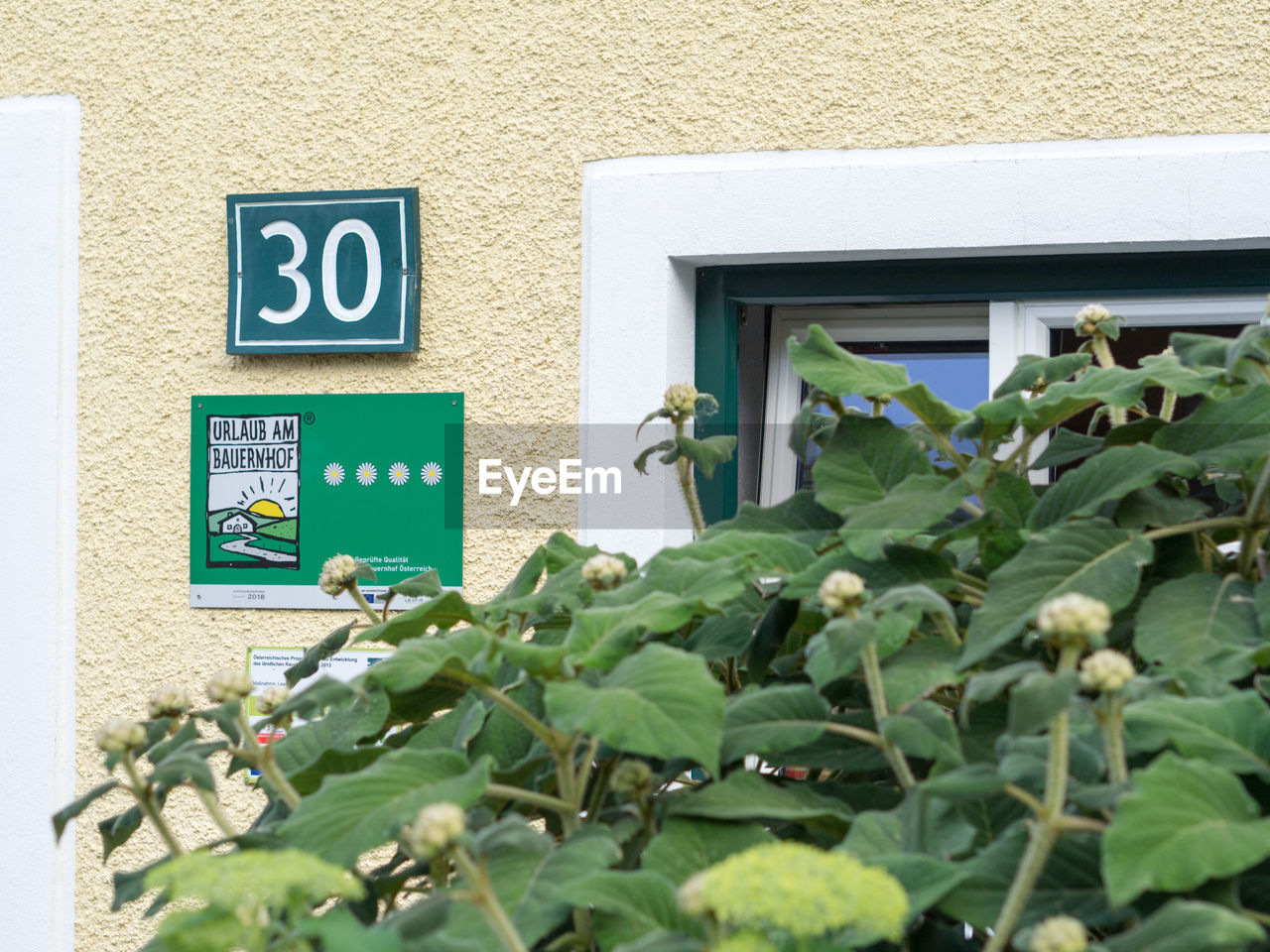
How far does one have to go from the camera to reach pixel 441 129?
2490 millimetres

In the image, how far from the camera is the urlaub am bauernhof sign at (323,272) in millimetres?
2473

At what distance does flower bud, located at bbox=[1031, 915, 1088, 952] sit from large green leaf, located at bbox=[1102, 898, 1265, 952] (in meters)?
0.03

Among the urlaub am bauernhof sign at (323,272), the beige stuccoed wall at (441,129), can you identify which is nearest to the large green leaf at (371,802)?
the beige stuccoed wall at (441,129)

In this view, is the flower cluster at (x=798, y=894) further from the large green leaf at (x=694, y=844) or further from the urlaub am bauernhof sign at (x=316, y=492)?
the urlaub am bauernhof sign at (x=316, y=492)

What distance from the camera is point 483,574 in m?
2.46

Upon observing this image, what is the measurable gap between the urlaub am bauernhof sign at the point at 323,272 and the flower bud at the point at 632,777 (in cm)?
204

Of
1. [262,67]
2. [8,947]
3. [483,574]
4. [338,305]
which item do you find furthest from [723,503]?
[8,947]

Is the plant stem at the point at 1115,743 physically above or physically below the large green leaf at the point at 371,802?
above

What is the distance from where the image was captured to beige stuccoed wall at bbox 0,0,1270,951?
2262 millimetres

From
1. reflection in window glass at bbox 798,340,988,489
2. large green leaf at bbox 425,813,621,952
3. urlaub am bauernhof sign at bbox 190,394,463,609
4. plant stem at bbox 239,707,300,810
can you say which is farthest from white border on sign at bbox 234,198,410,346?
large green leaf at bbox 425,813,621,952

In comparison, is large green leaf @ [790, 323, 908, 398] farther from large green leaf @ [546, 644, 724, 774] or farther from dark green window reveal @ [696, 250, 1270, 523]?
dark green window reveal @ [696, 250, 1270, 523]

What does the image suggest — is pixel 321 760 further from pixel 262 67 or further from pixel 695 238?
pixel 262 67

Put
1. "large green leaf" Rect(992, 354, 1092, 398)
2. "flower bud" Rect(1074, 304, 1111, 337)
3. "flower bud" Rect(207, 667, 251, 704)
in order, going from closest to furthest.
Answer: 1. "flower bud" Rect(207, 667, 251, 704)
2. "large green leaf" Rect(992, 354, 1092, 398)
3. "flower bud" Rect(1074, 304, 1111, 337)

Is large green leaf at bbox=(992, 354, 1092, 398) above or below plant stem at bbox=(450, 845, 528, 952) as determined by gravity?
above
